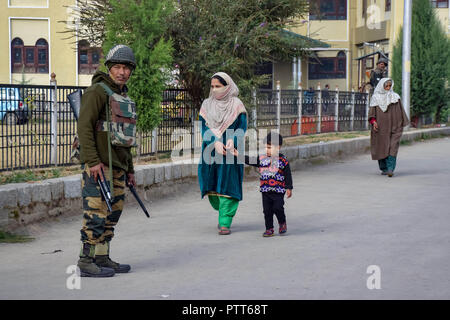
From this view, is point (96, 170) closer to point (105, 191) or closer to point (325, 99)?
point (105, 191)

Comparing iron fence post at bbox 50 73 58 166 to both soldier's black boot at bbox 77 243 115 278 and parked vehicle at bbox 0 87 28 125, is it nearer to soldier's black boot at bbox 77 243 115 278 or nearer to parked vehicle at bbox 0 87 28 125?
parked vehicle at bbox 0 87 28 125

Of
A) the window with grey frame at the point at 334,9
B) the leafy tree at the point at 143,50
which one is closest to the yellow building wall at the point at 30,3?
the window with grey frame at the point at 334,9

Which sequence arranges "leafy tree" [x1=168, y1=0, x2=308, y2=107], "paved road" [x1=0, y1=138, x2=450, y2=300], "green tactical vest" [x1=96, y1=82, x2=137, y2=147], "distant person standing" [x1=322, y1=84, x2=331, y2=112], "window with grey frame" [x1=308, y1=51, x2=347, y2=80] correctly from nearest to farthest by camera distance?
"paved road" [x1=0, y1=138, x2=450, y2=300], "green tactical vest" [x1=96, y1=82, x2=137, y2=147], "leafy tree" [x1=168, y1=0, x2=308, y2=107], "distant person standing" [x1=322, y1=84, x2=331, y2=112], "window with grey frame" [x1=308, y1=51, x2=347, y2=80]

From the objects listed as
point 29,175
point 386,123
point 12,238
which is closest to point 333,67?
point 386,123

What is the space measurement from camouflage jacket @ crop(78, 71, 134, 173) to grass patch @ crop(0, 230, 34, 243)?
211cm

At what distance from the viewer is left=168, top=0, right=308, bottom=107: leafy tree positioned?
41.1 ft

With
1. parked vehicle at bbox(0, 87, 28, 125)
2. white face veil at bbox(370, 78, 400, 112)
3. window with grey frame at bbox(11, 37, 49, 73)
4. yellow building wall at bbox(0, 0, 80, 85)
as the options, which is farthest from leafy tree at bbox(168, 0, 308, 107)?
window with grey frame at bbox(11, 37, 49, 73)

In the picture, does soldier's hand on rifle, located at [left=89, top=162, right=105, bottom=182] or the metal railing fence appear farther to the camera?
the metal railing fence

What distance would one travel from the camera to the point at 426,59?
80.8ft

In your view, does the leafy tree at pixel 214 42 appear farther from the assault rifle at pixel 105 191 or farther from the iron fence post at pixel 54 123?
the assault rifle at pixel 105 191

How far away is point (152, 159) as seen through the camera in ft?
38.2

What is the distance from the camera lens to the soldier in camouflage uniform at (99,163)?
555 centimetres

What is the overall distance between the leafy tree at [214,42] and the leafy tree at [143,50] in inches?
65.2
